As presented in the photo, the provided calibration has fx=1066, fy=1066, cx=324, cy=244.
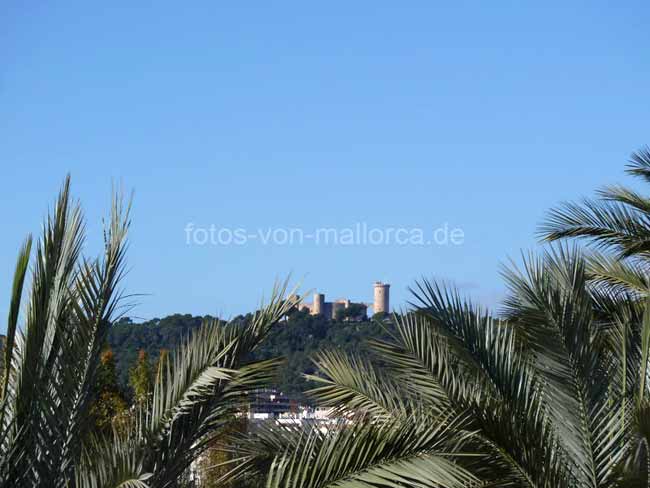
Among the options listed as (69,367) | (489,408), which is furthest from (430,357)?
(69,367)

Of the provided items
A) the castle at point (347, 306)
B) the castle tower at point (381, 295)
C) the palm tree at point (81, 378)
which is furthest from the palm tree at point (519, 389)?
the castle tower at point (381, 295)

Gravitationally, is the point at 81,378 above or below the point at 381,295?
below

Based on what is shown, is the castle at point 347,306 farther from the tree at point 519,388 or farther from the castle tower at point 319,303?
the tree at point 519,388

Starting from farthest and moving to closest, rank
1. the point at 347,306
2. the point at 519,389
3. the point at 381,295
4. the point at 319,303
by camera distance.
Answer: the point at 381,295
the point at 319,303
the point at 347,306
the point at 519,389

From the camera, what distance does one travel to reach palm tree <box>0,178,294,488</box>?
18.0ft

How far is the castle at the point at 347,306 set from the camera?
78.2m

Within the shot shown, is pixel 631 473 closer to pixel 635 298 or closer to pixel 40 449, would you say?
pixel 40 449

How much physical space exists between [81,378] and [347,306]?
269 feet

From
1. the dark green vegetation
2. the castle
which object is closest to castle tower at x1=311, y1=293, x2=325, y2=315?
the castle

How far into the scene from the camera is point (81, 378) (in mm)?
5660

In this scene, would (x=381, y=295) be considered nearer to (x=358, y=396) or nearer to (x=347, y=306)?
(x=347, y=306)

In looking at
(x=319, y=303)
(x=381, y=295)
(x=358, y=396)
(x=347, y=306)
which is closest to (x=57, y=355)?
(x=358, y=396)

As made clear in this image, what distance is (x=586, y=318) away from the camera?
7715mm

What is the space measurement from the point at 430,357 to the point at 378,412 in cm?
62
